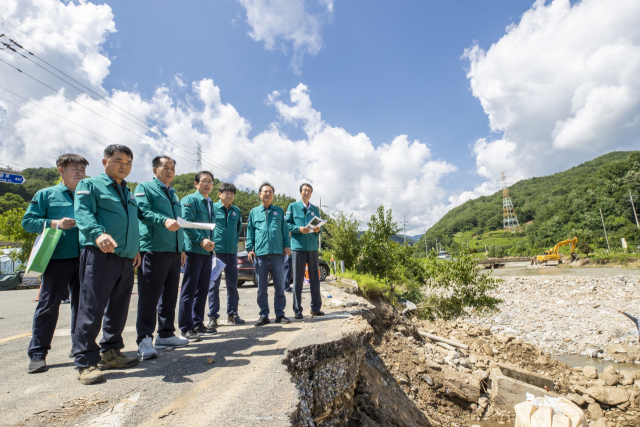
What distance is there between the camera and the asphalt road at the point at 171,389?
200cm

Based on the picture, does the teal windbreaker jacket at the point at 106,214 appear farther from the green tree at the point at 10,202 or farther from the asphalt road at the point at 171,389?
the green tree at the point at 10,202

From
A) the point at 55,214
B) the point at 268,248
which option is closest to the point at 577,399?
the point at 268,248

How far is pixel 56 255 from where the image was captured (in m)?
2.97

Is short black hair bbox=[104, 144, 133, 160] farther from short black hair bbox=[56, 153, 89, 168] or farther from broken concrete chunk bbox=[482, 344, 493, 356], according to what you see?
broken concrete chunk bbox=[482, 344, 493, 356]

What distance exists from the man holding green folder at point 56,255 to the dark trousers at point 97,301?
0.42 meters

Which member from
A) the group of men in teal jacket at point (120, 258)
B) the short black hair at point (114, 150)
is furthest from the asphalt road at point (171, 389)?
the short black hair at point (114, 150)

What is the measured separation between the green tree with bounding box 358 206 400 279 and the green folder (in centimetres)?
1271

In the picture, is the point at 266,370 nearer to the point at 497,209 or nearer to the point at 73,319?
the point at 73,319

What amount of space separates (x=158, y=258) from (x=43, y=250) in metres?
0.94

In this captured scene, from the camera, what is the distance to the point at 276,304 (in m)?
4.78

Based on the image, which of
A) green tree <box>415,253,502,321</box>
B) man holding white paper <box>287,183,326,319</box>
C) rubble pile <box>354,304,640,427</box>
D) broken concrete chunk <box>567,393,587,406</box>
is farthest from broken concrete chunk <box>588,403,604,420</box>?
green tree <box>415,253,502,321</box>

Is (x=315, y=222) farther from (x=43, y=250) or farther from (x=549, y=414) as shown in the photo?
(x=549, y=414)

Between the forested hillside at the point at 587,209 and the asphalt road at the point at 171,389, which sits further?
the forested hillside at the point at 587,209

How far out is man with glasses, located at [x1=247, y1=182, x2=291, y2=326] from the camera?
4.70m
